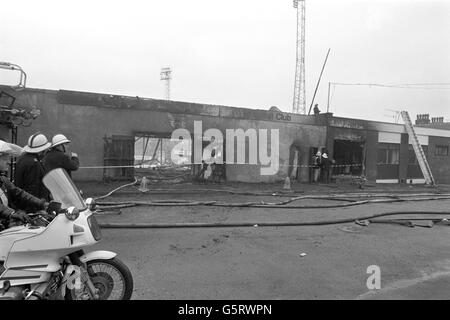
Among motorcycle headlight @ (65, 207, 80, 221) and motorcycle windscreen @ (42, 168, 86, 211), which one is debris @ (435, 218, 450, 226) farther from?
motorcycle headlight @ (65, 207, 80, 221)

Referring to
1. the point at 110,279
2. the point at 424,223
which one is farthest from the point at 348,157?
the point at 110,279

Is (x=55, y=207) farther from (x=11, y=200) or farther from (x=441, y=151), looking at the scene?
(x=441, y=151)

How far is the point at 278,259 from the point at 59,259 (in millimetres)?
3493

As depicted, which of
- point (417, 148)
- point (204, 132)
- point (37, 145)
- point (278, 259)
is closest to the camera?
point (37, 145)

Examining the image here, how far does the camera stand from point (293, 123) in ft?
68.1

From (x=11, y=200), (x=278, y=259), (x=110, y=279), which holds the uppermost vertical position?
(x=11, y=200)

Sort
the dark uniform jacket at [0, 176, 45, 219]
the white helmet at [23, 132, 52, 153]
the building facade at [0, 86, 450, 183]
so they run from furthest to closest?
the building facade at [0, 86, 450, 183], the white helmet at [23, 132, 52, 153], the dark uniform jacket at [0, 176, 45, 219]

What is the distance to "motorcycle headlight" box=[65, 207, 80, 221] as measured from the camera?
3608mm

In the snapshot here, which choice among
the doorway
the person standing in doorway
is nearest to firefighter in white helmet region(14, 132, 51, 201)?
the person standing in doorway

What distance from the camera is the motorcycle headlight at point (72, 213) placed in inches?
142

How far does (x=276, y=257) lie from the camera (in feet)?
20.5

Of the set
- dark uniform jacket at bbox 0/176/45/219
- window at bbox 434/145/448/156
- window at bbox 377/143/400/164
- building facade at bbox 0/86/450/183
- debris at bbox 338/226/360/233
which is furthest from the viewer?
window at bbox 434/145/448/156
